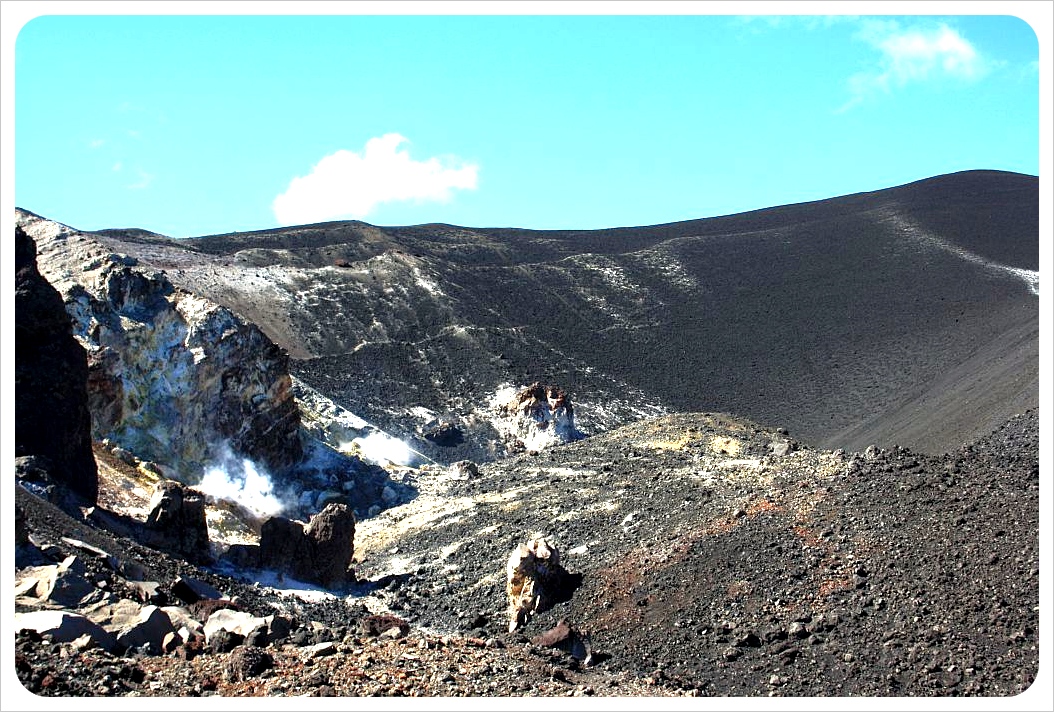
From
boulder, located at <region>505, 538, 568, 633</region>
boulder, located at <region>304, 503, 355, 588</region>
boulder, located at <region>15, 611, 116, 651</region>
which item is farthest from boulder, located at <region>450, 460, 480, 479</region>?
boulder, located at <region>15, 611, 116, 651</region>

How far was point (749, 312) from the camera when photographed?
7675 cm

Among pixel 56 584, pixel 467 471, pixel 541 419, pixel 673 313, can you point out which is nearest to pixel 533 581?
pixel 56 584

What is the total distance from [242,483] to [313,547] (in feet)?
33.3

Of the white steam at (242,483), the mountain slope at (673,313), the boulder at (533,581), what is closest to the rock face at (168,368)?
the white steam at (242,483)

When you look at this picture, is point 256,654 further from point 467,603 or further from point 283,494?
point 283,494

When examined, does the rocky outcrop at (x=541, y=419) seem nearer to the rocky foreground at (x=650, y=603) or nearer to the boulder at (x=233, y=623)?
the rocky foreground at (x=650, y=603)

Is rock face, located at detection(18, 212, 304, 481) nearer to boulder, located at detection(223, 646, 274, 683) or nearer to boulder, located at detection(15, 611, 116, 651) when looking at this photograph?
A: boulder, located at detection(15, 611, 116, 651)

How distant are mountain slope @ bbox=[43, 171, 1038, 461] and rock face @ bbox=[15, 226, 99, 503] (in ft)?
81.6

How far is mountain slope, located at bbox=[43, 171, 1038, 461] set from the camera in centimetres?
5488

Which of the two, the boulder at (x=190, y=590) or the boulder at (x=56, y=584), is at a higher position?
the boulder at (x=56, y=584)

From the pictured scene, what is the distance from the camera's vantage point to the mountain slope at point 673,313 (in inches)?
2160

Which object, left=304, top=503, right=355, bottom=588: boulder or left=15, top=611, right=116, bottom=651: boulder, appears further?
left=304, top=503, right=355, bottom=588: boulder

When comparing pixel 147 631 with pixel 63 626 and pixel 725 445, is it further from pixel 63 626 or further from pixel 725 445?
pixel 725 445

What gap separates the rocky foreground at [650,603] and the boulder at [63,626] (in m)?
0.06
